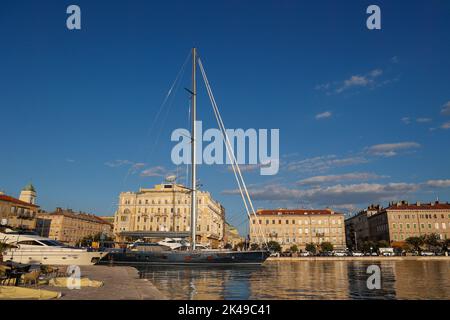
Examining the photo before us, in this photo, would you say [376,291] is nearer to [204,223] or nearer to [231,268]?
[231,268]

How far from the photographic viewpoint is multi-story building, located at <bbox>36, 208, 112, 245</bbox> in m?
103

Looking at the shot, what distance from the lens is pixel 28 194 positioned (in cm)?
10944

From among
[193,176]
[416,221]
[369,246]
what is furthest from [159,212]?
[416,221]

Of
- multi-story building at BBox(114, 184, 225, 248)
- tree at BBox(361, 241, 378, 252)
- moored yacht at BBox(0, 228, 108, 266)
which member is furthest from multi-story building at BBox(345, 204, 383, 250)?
moored yacht at BBox(0, 228, 108, 266)

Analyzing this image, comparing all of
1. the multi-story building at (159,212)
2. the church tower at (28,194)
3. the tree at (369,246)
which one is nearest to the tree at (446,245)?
the tree at (369,246)

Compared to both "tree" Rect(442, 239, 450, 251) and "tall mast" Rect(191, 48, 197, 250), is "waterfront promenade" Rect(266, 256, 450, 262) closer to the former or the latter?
"tree" Rect(442, 239, 450, 251)

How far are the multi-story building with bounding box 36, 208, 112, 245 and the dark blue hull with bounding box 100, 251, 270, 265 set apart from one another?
6723 centimetres

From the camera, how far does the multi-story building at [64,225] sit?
103 metres

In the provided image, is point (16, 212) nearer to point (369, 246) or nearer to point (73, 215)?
point (73, 215)

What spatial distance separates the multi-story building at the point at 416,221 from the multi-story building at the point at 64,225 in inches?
3056

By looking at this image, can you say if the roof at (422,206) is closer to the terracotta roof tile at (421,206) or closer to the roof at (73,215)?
the terracotta roof tile at (421,206)
